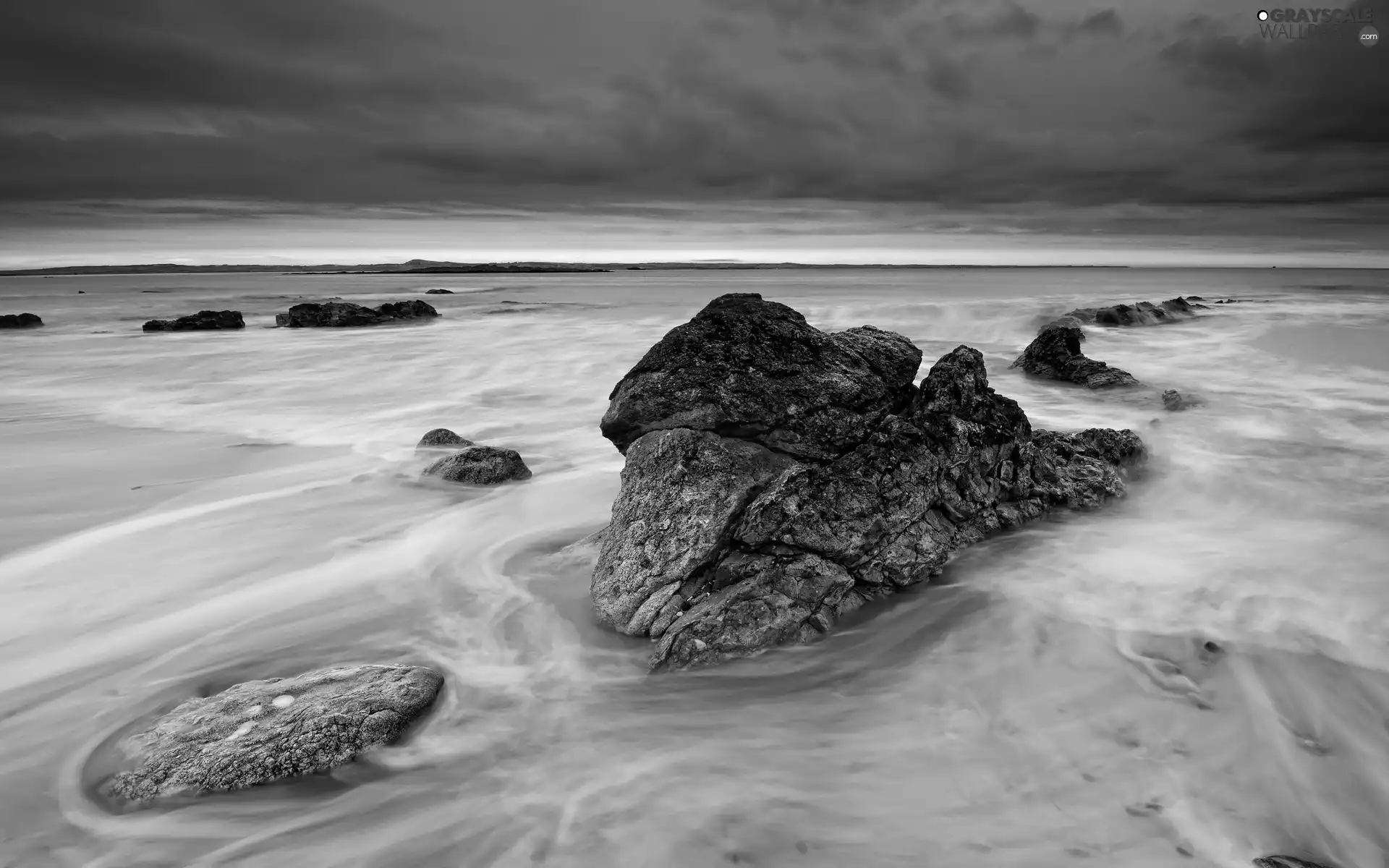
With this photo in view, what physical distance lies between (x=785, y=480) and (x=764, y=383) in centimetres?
77

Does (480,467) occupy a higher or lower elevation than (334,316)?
lower

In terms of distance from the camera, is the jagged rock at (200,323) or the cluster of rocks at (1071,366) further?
the jagged rock at (200,323)

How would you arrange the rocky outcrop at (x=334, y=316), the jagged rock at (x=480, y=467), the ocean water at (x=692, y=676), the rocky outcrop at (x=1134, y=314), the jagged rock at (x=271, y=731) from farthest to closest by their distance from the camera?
the rocky outcrop at (x=334, y=316) < the rocky outcrop at (x=1134, y=314) < the jagged rock at (x=480, y=467) < the jagged rock at (x=271, y=731) < the ocean water at (x=692, y=676)

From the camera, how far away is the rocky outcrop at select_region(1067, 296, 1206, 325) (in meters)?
23.5

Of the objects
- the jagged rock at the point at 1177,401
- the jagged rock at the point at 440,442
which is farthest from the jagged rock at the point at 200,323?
the jagged rock at the point at 1177,401

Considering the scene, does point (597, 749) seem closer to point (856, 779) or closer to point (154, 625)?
point (856, 779)

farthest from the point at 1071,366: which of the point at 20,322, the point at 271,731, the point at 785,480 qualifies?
the point at 20,322

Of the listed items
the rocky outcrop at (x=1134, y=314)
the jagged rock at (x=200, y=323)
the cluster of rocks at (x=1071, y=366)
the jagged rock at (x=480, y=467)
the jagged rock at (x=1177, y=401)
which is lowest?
the jagged rock at (x=480, y=467)

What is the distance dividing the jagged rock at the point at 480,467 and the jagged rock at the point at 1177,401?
29.6ft

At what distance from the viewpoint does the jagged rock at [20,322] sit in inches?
1030

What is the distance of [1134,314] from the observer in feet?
78.4

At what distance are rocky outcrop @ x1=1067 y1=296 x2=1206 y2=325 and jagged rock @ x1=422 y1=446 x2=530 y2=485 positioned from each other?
72.4ft

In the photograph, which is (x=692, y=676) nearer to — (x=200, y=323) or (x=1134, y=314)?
(x=1134, y=314)

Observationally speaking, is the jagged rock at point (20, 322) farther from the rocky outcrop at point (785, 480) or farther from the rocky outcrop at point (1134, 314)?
the rocky outcrop at point (1134, 314)
